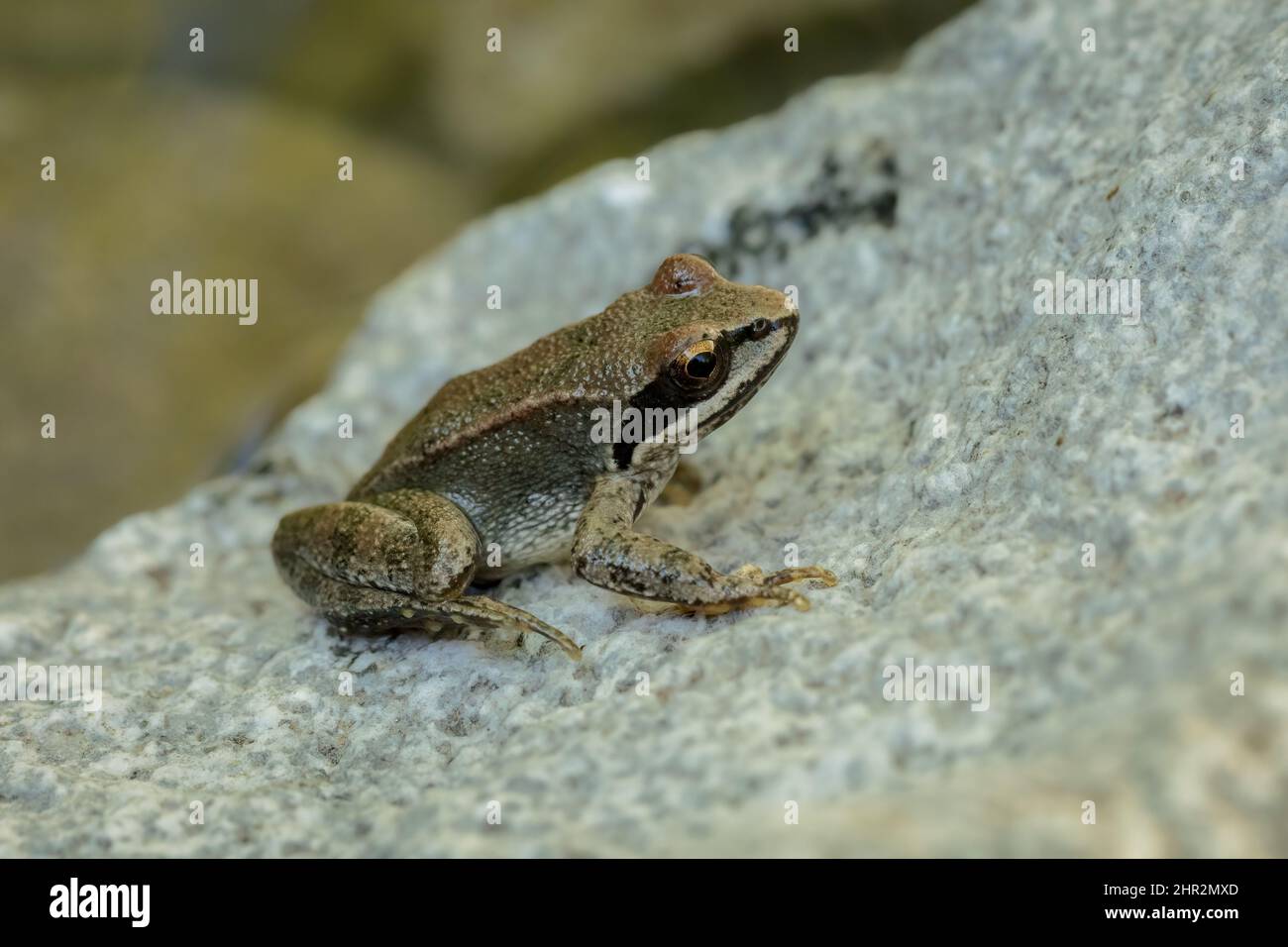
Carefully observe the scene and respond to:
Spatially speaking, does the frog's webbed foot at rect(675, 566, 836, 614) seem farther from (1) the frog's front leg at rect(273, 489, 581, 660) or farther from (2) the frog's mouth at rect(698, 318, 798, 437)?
(2) the frog's mouth at rect(698, 318, 798, 437)

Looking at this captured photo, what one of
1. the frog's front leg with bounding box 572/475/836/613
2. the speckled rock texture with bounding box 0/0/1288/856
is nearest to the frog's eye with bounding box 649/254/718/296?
the speckled rock texture with bounding box 0/0/1288/856

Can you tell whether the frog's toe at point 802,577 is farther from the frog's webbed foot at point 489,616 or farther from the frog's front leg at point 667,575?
the frog's webbed foot at point 489,616

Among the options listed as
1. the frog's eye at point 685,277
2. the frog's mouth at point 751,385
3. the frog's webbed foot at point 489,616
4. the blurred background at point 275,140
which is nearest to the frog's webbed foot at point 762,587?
the frog's webbed foot at point 489,616

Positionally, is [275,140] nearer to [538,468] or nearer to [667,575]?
[538,468]

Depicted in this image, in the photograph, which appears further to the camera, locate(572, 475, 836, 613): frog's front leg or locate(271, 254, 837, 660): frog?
locate(271, 254, 837, 660): frog

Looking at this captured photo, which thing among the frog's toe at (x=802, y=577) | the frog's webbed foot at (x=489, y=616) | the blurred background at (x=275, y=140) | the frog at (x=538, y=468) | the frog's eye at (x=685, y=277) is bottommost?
the frog's webbed foot at (x=489, y=616)

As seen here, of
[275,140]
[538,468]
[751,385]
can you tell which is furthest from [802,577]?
[275,140]
